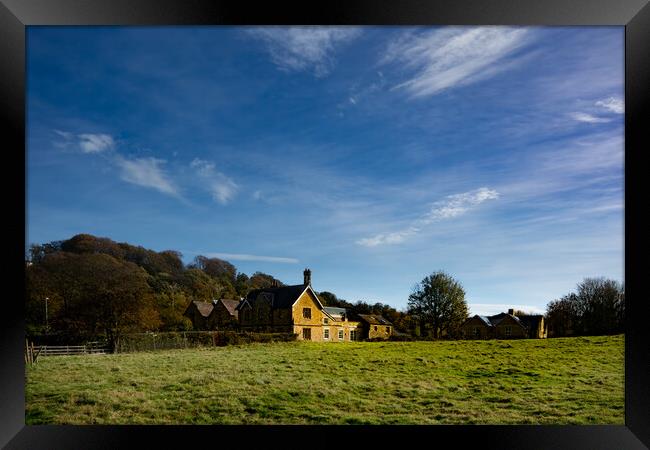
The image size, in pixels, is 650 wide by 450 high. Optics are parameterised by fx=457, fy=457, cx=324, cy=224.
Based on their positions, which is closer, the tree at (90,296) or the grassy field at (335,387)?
the grassy field at (335,387)

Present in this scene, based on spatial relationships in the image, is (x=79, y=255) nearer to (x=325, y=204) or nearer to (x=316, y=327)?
(x=316, y=327)

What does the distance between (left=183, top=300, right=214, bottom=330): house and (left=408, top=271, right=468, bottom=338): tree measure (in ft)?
16.1

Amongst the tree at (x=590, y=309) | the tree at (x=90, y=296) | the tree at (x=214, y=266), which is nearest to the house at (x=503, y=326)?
the tree at (x=590, y=309)

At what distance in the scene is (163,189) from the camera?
11359 mm

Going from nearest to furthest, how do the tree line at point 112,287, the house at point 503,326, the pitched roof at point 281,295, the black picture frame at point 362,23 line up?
1. the black picture frame at point 362,23
2. the tree line at point 112,287
3. the pitched roof at point 281,295
4. the house at point 503,326

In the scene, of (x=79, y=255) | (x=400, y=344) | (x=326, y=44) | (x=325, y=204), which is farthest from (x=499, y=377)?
(x=79, y=255)

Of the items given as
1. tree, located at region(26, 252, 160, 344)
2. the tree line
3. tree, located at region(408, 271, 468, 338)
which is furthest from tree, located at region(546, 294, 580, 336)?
tree, located at region(26, 252, 160, 344)

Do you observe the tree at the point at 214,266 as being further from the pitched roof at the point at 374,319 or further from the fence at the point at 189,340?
the pitched roof at the point at 374,319

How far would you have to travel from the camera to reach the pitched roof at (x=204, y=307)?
10.6m

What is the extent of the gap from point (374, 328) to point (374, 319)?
0.69 feet

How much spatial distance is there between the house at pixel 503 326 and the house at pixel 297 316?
3.17 meters

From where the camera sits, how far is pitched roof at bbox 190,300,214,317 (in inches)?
417

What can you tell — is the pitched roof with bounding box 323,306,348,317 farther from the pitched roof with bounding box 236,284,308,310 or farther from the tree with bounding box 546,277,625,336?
the tree with bounding box 546,277,625,336

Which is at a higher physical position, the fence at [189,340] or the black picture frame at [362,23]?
the black picture frame at [362,23]
